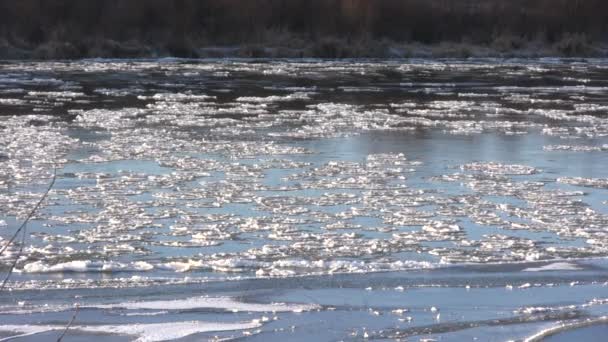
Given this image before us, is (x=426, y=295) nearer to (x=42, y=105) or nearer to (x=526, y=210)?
(x=526, y=210)

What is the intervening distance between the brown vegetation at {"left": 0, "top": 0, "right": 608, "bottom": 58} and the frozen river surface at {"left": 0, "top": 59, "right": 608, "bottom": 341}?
67.4 feet

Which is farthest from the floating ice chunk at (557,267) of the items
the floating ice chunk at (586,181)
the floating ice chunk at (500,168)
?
the floating ice chunk at (500,168)

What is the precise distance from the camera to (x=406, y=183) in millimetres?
10172

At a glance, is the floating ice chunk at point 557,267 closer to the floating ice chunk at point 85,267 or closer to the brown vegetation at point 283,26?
the floating ice chunk at point 85,267

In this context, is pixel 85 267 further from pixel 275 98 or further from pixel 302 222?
pixel 275 98

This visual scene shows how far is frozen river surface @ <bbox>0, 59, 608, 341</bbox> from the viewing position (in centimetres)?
583

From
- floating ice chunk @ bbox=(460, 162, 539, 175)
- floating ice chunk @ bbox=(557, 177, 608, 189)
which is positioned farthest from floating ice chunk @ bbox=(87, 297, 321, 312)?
floating ice chunk @ bbox=(460, 162, 539, 175)

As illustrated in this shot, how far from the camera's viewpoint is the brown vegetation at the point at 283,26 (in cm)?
3816

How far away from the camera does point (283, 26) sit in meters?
42.4

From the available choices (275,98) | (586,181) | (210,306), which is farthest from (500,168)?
(275,98)

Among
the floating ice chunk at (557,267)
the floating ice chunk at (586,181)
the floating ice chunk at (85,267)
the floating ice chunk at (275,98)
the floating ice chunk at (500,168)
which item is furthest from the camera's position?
→ the floating ice chunk at (275,98)

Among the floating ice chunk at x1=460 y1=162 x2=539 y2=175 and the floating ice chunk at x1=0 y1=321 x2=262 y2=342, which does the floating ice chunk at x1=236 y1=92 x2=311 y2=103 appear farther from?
the floating ice chunk at x1=0 y1=321 x2=262 y2=342

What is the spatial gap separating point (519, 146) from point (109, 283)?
25.5ft

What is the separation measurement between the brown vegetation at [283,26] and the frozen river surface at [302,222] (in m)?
20.5
